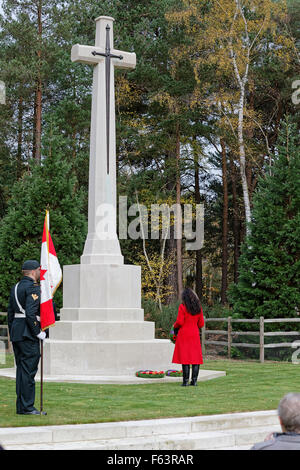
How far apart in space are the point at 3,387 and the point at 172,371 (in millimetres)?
3247

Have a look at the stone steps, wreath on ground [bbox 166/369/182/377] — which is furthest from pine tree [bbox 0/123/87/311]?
the stone steps

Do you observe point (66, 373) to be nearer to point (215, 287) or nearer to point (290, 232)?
point (290, 232)

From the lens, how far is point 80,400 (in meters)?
9.80

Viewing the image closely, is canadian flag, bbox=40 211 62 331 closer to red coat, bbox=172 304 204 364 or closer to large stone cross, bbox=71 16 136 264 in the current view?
red coat, bbox=172 304 204 364

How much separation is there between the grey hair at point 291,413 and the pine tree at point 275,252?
15.4 meters

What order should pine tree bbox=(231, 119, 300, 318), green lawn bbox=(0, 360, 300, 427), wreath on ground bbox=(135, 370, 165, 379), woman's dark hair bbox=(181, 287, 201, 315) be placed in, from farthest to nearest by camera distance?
pine tree bbox=(231, 119, 300, 318) < wreath on ground bbox=(135, 370, 165, 379) < woman's dark hair bbox=(181, 287, 201, 315) < green lawn bbox=(0, 360, 300, 427)

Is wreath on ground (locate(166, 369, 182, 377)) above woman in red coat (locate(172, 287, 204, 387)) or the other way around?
the other way around

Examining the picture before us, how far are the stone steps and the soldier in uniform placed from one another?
3.84ft

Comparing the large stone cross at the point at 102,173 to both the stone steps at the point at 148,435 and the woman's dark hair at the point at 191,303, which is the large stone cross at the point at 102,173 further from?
the stone steps at the point at 148,435

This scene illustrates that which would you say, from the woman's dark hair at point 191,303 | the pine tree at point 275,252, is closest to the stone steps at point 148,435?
the woman's dark hair at point 191,303

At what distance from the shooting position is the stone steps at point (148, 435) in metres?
6.91

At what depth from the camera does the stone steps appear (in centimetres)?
691

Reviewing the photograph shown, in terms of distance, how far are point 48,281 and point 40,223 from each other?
1298cm
